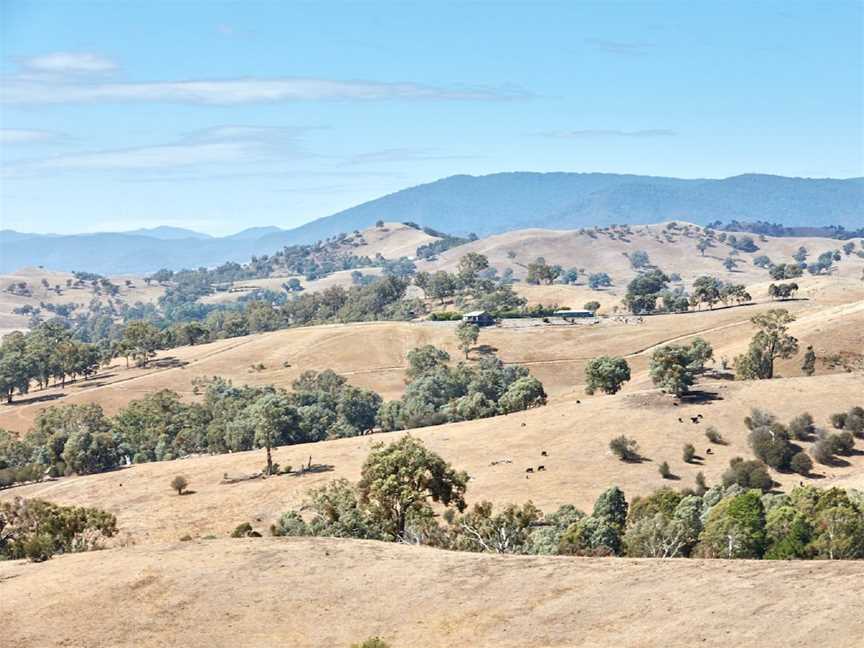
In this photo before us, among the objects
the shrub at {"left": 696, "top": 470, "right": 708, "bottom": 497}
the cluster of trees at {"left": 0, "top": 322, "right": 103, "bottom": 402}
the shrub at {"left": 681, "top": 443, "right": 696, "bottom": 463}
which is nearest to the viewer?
the shrub at {"left": 696, "top": 470, "right": 708, "bottom": 497}

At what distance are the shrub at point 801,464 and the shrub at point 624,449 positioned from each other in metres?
13.7

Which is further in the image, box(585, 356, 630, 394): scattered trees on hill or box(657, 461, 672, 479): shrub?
box(585, 356, 630, 394): scattered trees on hill

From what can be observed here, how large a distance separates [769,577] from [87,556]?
31.6 meters

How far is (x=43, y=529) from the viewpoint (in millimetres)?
52094

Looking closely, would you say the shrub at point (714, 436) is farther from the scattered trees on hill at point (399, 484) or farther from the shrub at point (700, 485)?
the scattered trees on hill at point (399, 484)

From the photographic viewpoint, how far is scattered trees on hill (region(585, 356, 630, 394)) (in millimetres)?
121938

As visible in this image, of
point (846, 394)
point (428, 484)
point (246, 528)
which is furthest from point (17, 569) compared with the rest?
point (846, 394)

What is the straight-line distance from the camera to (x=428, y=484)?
60.0 m

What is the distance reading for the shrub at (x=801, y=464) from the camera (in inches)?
3324

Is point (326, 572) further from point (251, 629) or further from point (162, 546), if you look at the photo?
point (162, 546)

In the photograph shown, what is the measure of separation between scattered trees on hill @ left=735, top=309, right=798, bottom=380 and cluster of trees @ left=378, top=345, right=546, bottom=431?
2666 centimetres

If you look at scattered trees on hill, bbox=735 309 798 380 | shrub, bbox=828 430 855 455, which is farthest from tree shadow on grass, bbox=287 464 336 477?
scattered trees on hill, bbox=735 309 798 380

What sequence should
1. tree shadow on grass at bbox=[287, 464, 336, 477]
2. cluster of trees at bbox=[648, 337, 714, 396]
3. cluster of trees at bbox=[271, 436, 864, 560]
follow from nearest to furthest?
cluster of trees at bbox=[271, 436, 864, 560]
tree shadow on grass at bbox=[287, 464, 336, 477]
cluster of trees at bbox=[648, 337, 714, 396]

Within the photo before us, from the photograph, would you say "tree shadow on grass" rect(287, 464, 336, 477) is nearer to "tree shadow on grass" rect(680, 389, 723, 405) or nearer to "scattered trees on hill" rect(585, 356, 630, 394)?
"tree shadow on grass" rect(680, 389, 723, 405)
